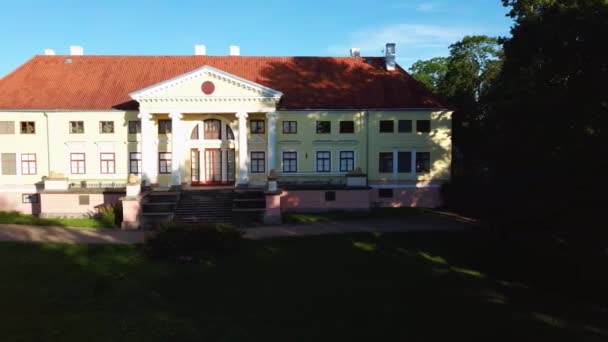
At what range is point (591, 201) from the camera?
16234 mm

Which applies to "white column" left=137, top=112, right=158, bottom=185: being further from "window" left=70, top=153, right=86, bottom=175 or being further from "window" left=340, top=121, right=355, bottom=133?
"window" left=340, top=121, right=355, bottom=133

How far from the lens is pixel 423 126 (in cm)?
3089

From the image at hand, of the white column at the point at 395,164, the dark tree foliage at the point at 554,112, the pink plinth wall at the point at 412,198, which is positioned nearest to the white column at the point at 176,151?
the pink plinth wall at the point at 412,198

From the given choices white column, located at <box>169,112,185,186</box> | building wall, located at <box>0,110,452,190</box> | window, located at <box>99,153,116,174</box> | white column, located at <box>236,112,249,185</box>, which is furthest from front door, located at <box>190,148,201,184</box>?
window, located at <box>99,153,116,174</box>

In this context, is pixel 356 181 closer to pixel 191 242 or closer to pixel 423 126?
pixel 423 126

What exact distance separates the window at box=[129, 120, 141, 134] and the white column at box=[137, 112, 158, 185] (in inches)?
65.2

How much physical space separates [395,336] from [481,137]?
26453mm

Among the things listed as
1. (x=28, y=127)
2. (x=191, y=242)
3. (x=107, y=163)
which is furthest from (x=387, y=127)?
(x=28, y=127)

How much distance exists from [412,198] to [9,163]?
80.7 ft

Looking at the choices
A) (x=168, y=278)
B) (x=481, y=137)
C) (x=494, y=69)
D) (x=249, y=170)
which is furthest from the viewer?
(x=494, y=69)

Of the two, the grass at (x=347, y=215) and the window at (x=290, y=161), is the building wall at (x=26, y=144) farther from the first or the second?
the grass at (x=347, y=215)

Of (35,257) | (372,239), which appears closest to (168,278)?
(35,257)

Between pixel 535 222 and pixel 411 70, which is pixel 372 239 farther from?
pixel 411 70

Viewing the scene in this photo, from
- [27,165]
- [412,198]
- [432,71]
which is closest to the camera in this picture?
[27,165]
